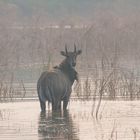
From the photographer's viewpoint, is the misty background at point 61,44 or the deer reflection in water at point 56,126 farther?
the misty background at point 61,44

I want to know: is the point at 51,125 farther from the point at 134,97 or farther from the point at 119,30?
the point at 119,30

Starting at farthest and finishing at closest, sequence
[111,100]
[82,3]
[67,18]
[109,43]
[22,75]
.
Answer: [82,3] < [67,18] < [109,43] < [22,75] < [111,100]

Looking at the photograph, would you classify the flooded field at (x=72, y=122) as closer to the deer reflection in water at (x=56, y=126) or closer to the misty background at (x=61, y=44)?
the deer reflection in water at (x=56, y=126)

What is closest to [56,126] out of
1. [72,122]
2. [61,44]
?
[72,122]

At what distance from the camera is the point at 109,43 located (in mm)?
35281

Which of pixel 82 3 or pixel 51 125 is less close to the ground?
pixel 82 3

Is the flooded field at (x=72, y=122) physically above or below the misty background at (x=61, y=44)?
below

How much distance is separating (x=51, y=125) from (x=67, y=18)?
40510 mm

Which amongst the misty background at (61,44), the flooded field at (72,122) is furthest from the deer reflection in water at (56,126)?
the misty background at (61,44)

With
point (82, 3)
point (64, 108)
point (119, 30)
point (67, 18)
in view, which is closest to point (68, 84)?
point (64, 108)

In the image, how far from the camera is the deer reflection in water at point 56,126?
14.7 meters

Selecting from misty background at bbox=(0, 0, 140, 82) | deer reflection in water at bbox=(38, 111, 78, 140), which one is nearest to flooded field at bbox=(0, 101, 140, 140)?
deer reflection in water at bbox=(38, 111, 78, 140)

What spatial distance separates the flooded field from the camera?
14.7 meters

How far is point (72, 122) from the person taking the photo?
55.4 ft
